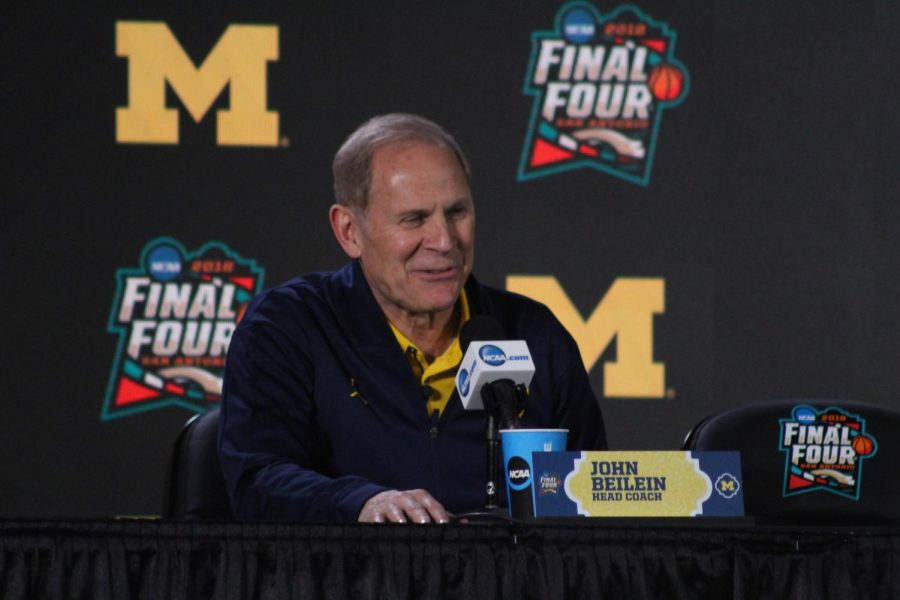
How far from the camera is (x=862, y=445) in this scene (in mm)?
2113

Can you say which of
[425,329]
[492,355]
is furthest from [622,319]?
[492,355]

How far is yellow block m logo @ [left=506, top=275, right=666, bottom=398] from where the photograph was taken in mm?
3703

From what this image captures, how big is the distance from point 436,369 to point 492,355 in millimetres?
419

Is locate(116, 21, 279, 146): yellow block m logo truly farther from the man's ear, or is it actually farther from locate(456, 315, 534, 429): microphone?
locate(456, 315, 534, 429): microphone

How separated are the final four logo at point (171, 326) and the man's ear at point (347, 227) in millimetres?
1731

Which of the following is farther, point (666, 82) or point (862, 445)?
point (666, 82)

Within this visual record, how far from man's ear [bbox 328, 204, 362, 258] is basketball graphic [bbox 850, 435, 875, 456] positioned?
0.88 metres

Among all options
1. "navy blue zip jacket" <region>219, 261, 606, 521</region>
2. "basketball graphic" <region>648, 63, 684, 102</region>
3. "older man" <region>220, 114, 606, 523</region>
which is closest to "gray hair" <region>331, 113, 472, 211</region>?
"older man" <region>220, 114, 606, 523</region>

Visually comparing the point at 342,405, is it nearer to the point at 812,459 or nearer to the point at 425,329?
the point at 425,329

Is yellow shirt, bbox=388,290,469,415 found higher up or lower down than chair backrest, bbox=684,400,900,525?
higher up

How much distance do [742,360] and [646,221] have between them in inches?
19.5

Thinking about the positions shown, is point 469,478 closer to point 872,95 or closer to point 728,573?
point 728,573

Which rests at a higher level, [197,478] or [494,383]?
[494,383]

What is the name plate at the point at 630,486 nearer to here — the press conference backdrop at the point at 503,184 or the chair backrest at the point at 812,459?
the chair backrest at the point at 812,459
